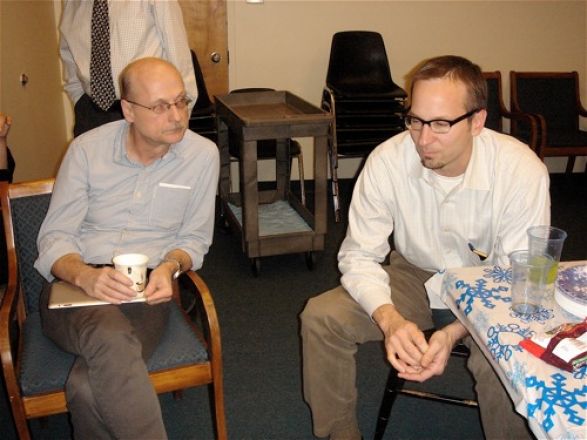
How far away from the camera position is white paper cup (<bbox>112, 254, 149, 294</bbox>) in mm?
1577

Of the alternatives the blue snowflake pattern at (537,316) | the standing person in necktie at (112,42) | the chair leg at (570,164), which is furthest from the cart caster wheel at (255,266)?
the chair leg at (570,164)

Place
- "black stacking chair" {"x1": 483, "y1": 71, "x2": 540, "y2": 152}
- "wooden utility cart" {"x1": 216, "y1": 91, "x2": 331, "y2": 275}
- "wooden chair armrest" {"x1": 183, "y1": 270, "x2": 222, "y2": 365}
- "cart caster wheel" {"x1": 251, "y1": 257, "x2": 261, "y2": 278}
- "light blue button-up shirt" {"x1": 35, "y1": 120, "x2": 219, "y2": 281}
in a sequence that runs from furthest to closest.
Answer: "black stacking chair" {"x1": 483, "y1": 71, "x2": 540, "y2": 152} < "cart caster wheel" {"x1": 251, "y1": 257, "x2": 261, "y2": 278} < "wooden utility cart" {"x1": 216, "y1": 91, "x2": 331, "y2": 275} < "light blue button-up shirt" {"x1": 35, "y1": 120, "x2": 219, "y2": 281} < "wooden chair armrest" {"x1": 183, "y1": 270, "x2": 222, "y2": 365}

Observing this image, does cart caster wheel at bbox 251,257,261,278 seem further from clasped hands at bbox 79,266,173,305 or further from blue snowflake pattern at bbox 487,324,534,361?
blue snowflake pattern at bbox 487,324,534,361

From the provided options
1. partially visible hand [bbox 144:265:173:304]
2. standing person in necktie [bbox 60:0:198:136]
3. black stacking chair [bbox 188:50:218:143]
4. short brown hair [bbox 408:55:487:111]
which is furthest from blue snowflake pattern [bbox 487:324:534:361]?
black stacking chair [bbox 188:50:218:143]

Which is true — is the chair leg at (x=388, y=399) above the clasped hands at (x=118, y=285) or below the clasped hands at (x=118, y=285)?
below

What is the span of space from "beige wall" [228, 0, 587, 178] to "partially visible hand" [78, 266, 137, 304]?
126 inches

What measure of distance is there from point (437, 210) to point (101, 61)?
186cm

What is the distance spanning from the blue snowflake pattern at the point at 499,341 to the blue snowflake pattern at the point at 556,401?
9 cm

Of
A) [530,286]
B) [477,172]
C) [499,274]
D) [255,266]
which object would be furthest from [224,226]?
[530,286]

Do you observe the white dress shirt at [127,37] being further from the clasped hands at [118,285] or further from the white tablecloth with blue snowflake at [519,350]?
the white tablecloth with blue snowflake at [519,350]

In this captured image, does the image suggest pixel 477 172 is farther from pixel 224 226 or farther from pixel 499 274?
pixel 224 226

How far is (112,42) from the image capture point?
2797 millimetres

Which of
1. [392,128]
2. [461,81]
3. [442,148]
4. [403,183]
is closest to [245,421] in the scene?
[403,183]

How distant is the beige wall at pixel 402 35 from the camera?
4477 millimetres
